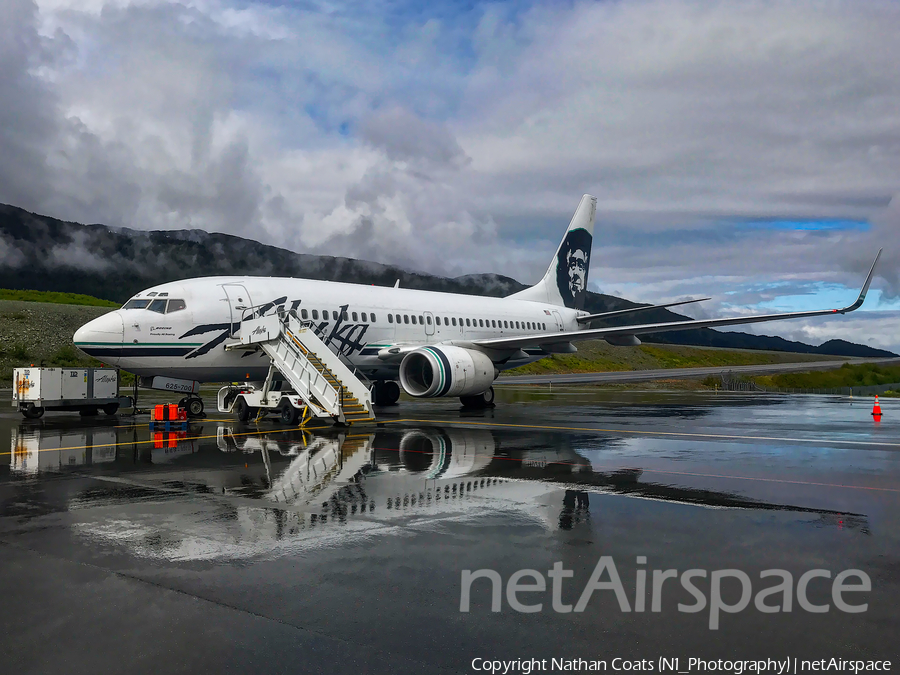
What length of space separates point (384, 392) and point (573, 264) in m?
13.7

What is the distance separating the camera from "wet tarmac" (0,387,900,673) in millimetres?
4227

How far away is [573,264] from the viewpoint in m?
35.6

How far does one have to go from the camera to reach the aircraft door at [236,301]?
20.1 meters

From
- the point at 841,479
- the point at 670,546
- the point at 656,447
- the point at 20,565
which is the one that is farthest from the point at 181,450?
the point at 841,479

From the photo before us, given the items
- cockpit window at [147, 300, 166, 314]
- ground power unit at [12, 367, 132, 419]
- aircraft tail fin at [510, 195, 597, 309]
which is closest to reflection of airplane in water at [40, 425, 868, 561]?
cockpit window at [147, 300, 166, 314]

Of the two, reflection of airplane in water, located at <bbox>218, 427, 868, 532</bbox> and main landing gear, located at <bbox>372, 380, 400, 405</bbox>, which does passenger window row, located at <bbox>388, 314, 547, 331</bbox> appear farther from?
reflection of airplane in water, located at <bbox>218, 427, 868, 532</bbox>

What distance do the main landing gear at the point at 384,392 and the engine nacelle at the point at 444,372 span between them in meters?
4.14

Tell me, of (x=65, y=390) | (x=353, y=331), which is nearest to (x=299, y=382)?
(x=353, y=331)

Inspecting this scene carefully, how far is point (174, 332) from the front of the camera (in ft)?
62.3

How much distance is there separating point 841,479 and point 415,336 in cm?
1668

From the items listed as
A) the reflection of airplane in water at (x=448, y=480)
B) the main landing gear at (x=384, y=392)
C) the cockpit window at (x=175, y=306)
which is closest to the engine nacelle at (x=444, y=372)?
the main landing gear at (x=384, y=392)

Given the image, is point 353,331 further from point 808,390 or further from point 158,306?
point 808,390

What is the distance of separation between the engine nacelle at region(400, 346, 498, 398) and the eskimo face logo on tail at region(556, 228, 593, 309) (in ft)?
44.5

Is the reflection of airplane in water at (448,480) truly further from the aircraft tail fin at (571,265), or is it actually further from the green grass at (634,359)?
the green grass at (634,359)
